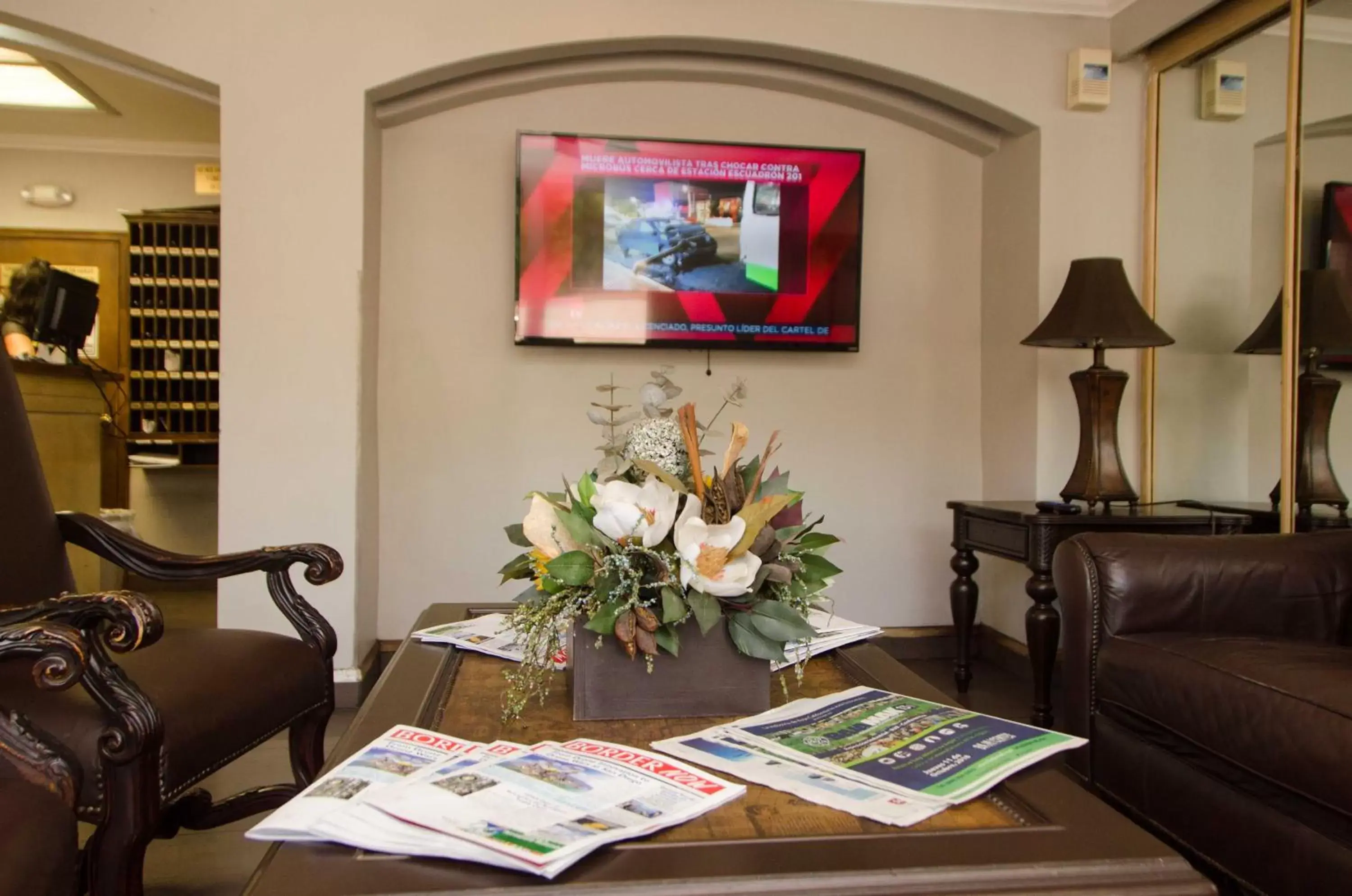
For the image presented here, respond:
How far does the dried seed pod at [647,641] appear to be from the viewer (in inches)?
45.5

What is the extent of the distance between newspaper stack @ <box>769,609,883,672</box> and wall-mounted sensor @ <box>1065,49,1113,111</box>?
8.14 feet

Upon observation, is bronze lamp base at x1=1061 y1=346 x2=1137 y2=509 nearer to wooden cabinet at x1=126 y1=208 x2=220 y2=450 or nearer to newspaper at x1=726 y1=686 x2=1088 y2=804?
newspaper at x1=726 y1=686 x2=1088 y2=804

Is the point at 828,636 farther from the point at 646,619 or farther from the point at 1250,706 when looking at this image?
the point at 1250,706

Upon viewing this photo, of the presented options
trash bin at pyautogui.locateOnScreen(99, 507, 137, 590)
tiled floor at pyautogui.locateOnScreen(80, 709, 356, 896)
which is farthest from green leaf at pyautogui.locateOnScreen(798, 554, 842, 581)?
trash bin at pyautogui.locateOnScreen(99, 507, 137, 590)

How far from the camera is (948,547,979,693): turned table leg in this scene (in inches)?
125

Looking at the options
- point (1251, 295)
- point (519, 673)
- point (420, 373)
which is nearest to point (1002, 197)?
point (1251, 295)

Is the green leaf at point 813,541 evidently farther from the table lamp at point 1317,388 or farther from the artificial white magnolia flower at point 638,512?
the table lamp at point 1317,388

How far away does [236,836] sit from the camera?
6.76 feet

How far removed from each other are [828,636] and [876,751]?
23.7 inches

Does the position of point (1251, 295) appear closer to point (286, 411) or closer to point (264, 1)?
point (286, 411)

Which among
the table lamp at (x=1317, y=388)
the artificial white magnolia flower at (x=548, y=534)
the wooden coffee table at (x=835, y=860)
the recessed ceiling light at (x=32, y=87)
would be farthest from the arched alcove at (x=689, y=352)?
the wooden coffee table at (x=835, y=860)

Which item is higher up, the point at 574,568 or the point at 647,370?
the point at 647,370

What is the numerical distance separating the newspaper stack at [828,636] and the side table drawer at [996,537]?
1.22 meters

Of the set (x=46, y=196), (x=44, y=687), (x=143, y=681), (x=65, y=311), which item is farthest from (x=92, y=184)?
(x=44, y=687)
